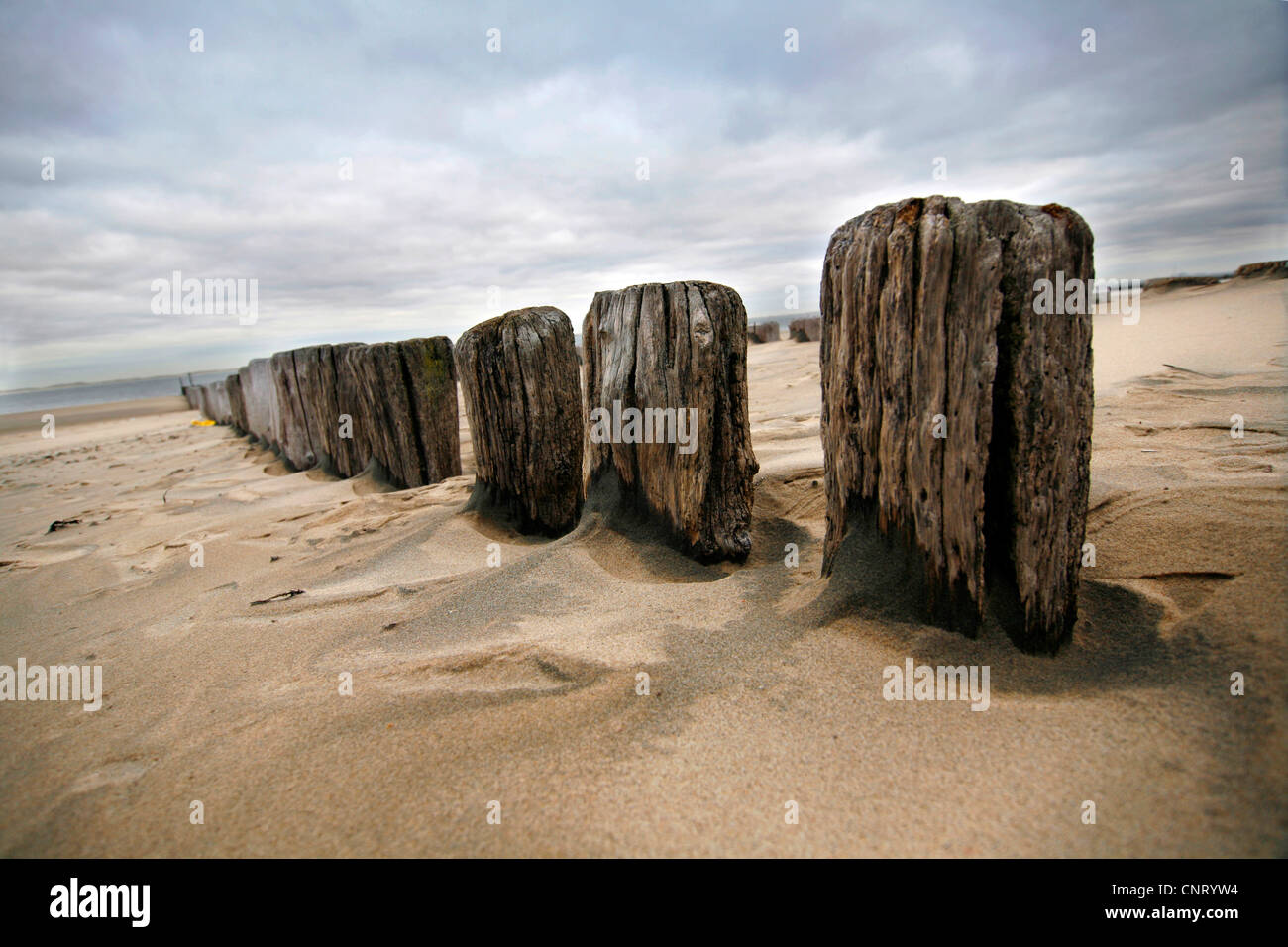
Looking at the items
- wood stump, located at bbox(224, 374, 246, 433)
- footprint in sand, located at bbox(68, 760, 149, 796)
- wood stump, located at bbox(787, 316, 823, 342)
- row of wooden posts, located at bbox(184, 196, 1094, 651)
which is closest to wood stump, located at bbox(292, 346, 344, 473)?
row of wooden posts, located at bbox(184, 196, 1094, 651)

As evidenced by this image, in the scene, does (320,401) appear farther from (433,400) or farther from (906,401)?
(906,401)

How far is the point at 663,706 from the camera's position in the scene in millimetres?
1732

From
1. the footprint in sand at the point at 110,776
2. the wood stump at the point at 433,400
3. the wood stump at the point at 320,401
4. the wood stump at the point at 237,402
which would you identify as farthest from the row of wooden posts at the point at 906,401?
the wood stump at the point at 237,402

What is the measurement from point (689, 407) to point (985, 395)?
1.26 m

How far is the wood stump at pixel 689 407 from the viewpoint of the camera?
9.16 ft

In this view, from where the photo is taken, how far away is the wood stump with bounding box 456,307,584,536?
11.3ft

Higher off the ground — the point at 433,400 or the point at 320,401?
the point at 320,401

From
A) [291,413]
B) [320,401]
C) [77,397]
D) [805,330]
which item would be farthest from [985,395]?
[77,397]

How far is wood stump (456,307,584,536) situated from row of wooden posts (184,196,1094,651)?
16 mm

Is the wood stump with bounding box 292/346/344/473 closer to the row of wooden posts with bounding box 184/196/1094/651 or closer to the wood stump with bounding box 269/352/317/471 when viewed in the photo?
the wood stump with bounding box 269/352/317/471

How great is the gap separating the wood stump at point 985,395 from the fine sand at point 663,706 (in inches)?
7.4

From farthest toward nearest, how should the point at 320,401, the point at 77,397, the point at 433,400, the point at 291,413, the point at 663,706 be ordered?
the point at 77,397, the point at 291,413, the point at 320,401, the point at 433,400, the point at 663,706

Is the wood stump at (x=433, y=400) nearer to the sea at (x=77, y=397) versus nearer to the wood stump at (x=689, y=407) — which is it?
the wood stump at (x=689, y=407)
